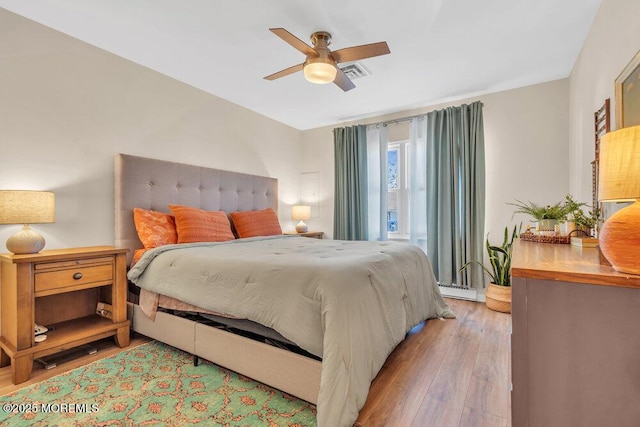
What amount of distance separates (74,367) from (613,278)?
9.33 feet

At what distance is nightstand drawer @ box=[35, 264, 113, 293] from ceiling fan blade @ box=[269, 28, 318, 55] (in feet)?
6.69

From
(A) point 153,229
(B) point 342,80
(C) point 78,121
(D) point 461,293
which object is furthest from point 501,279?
(C) point 78,121

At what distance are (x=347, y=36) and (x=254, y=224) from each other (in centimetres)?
207

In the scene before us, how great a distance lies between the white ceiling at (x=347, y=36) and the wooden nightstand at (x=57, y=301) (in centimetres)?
169

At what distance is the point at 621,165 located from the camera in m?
0.90

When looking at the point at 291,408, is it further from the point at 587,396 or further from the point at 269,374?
the point at 587,396

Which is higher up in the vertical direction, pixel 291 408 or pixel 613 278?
pixel 613 278

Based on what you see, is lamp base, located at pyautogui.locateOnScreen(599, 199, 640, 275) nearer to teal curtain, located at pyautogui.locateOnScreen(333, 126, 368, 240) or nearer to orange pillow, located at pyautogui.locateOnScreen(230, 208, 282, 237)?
orange pillow, located at pyautogui.locateOnScreen(230, 208, 282, 237)

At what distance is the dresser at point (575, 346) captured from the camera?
2.78 feet

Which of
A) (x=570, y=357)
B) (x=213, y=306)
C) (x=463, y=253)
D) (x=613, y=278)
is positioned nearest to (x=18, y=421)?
(x=213, y=306)

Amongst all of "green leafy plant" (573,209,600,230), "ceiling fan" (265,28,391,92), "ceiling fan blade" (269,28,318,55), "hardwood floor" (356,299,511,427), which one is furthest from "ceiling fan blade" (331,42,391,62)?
"hardwood floor" (356,299,511,427)

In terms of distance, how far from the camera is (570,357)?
2.98ft

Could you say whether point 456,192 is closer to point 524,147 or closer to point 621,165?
point 524,147

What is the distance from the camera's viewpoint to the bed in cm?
144
